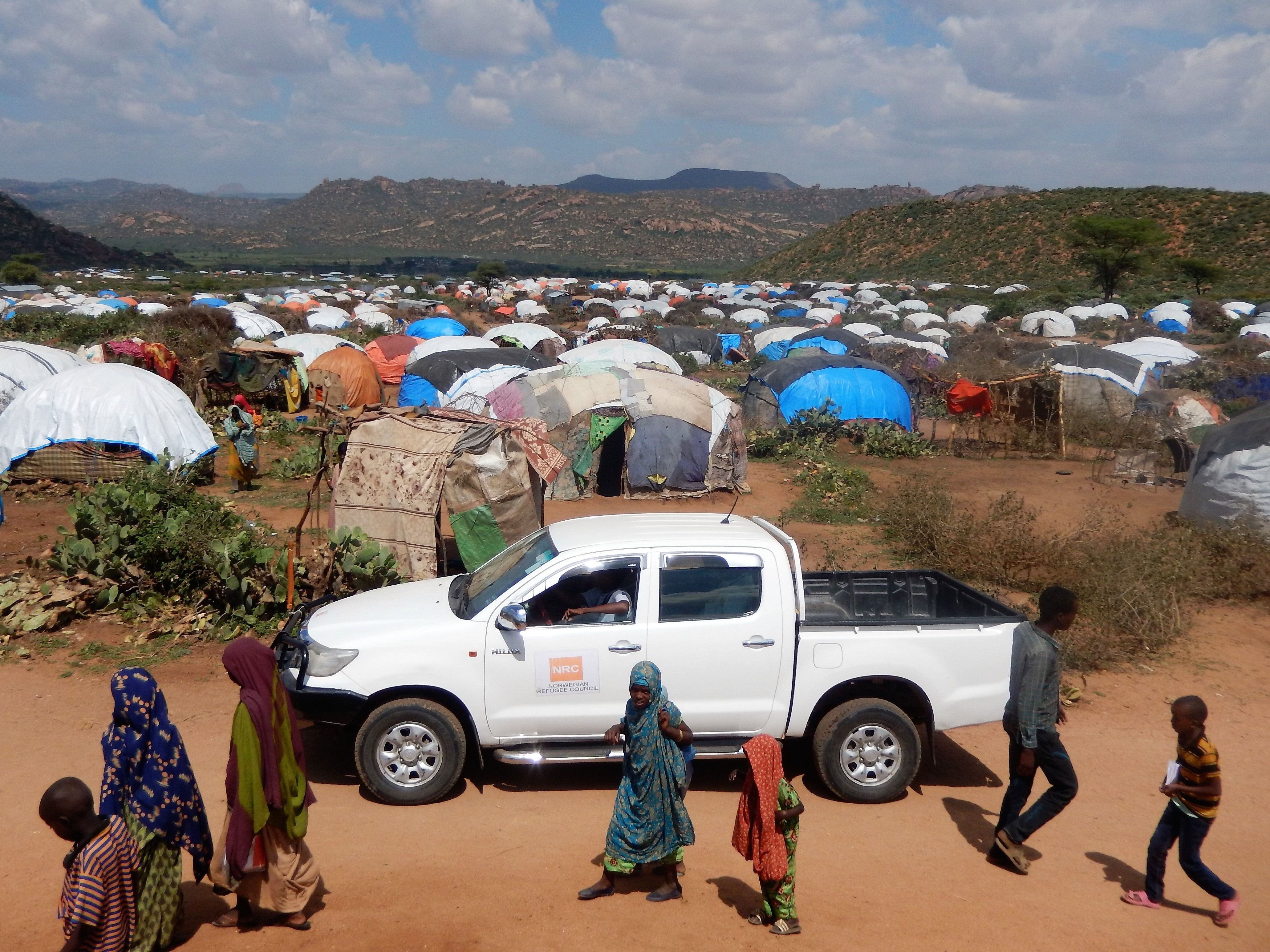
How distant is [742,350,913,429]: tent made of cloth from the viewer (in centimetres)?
2038

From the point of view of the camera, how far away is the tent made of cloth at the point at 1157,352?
27.5 meters

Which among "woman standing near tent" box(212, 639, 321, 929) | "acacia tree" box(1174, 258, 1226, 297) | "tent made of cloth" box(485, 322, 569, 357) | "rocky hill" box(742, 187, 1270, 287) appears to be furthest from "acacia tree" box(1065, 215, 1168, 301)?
"woman standing near tent" box(212, 639, 321, 929)

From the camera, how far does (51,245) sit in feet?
341

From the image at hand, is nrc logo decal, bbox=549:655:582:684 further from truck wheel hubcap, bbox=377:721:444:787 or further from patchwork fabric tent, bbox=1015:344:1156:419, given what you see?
patchwork fabric tent, bbox=1015:344:1156:419

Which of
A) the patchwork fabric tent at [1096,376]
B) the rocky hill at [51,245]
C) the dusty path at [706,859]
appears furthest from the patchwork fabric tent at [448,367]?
the rocky hill at [51,245]

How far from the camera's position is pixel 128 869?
3844mm

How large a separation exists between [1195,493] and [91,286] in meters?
74.1

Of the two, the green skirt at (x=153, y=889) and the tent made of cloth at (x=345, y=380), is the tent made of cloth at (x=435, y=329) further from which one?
the green skirt at (x=153, y=889)

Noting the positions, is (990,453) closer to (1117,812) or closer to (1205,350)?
(1117,812)

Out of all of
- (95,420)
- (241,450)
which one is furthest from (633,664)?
(95,420)

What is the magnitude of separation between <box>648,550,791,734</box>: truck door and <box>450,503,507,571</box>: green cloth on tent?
485 centimetres

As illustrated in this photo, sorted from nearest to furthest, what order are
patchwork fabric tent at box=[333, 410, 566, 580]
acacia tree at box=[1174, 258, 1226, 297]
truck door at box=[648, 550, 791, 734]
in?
truck door at box=[648, 550, 791, 734]
patchwork fabric tent at box=[333, 410, 566, 580]
acacia tree at box=[1174, 258, 1226, 297]

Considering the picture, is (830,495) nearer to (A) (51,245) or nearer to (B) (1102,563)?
(B) (1102,563)

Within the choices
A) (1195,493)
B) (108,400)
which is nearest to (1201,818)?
(1195,493)
